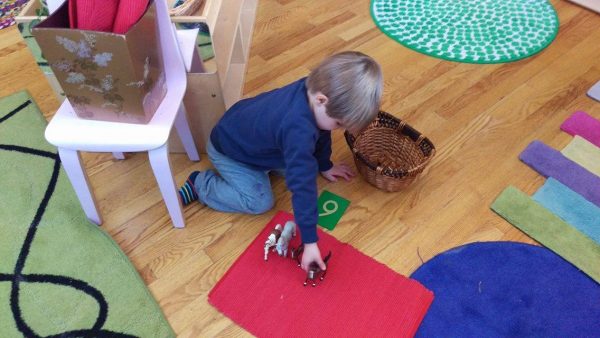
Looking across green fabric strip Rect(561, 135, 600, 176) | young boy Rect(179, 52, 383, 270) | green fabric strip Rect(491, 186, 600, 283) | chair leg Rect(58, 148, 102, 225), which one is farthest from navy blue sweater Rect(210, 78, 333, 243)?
green fabric strip Rect(561, 135, 600, 176)

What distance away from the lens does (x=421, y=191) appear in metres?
1.30

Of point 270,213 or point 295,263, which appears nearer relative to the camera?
point 295,263

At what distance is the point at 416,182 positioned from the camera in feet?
4.36

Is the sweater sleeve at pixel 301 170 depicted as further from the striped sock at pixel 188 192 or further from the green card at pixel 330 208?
the striped sock at pixel 188 192

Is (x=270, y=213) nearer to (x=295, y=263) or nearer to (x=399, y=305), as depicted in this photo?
(x=295, y=263)

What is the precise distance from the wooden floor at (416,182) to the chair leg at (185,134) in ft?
0.15

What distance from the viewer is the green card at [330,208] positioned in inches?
48.4

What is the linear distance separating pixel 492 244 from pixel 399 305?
33 centimetres

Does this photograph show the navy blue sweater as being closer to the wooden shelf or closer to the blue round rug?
the wooden shelf

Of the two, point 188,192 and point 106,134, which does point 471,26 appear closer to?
point 188,192

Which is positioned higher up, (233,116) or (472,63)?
(233,116)

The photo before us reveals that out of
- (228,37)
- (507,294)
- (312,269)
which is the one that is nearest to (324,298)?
(312,269)

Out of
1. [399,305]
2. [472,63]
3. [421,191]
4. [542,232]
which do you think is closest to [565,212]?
[542,232]

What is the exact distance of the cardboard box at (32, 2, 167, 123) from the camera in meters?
0.82
